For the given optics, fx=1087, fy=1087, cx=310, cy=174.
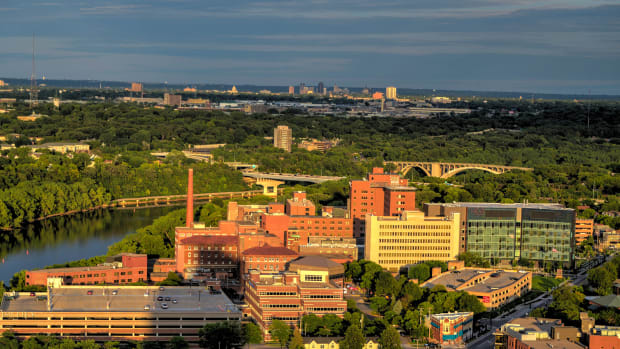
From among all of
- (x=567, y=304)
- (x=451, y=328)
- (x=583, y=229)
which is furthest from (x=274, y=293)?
(x=583, y=229)

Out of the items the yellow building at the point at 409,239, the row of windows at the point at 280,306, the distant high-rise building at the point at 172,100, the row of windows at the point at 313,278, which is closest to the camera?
the row of windows at the point at 280,306

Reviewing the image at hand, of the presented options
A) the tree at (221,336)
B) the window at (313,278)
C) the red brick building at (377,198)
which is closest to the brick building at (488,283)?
the window at (313,278)

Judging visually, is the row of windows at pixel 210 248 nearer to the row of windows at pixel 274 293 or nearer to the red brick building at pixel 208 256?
the red brick building at pixel 208 256

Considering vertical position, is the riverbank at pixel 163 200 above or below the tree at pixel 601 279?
below

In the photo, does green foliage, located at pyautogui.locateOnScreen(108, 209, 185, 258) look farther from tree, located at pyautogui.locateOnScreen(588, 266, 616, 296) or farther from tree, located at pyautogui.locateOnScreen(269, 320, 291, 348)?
tree, located at pyautogui.locateOnScreen(588, 266, 616, 296)

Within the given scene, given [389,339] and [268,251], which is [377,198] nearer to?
[268,251]

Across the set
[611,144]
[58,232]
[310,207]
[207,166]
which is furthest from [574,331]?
[611,144]
